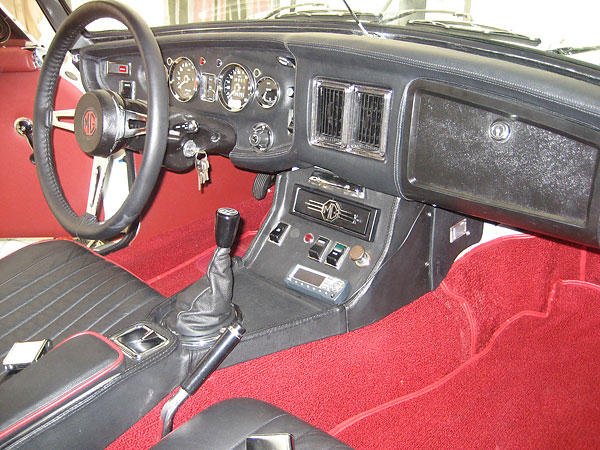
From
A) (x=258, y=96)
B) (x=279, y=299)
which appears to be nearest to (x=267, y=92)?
(x=258, y=96)

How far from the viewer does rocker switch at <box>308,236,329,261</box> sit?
188 centimetres


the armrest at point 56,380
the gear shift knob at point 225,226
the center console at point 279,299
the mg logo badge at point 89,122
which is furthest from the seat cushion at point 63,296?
the mg logo badge at point 89,122

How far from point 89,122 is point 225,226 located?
1.74ft

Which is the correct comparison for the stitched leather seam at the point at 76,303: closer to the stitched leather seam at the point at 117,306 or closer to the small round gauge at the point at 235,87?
the stitched leather seam at the point at 117,306

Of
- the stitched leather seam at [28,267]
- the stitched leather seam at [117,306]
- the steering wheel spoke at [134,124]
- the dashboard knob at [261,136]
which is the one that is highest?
the steering wheel spoke at [134,124]

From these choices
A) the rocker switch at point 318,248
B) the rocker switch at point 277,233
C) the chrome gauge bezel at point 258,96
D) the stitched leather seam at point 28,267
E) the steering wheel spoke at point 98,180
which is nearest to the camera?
the stitched leather seam at point 28,267

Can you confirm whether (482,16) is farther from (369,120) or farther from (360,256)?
(360,256)

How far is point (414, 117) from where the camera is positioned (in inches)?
56.3

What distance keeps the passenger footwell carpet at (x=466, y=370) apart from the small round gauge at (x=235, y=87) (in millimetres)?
942

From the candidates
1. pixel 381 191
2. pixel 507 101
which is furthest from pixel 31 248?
pixel 507 101

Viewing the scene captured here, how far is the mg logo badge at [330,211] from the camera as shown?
189 centimetres

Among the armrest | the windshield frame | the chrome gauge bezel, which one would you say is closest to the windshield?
the windshield frame

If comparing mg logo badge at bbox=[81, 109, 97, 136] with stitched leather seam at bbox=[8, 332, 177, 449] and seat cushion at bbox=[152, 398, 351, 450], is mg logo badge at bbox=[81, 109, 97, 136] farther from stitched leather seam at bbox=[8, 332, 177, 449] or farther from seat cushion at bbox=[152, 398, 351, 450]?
seat cushion at bbox=[152, 398, 351, 450]

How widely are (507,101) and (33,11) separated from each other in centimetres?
252
